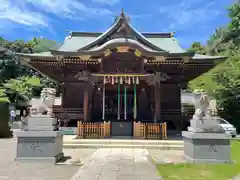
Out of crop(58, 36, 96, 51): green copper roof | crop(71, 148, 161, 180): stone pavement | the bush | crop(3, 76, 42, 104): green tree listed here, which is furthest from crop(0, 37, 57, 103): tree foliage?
crop(71, 148, 161, 180): stone pavement

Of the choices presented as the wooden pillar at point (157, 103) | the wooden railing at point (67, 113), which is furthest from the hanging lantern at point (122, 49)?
the wooden railing at point (67, 113)

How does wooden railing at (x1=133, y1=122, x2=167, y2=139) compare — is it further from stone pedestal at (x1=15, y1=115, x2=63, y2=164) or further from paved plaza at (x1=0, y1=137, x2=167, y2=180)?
stone pedestal at (x1=15, y1=115, x2=63, y2=164)

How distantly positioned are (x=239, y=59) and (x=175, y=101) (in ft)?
29.1

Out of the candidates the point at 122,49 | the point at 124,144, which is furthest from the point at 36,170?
the point at 122,49

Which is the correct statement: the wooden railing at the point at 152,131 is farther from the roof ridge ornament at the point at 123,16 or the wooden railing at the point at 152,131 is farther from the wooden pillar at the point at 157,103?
the roof ridge ornament at the point at 123,16

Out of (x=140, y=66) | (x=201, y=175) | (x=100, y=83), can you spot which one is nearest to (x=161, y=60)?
(x=140, y=66)

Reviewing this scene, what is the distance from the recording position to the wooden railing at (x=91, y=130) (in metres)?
11.5

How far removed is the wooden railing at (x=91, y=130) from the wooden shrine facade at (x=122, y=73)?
0.87 metres

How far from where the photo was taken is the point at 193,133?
656 cm

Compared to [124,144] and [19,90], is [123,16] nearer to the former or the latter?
[124,144]

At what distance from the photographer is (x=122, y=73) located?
40.1 ft

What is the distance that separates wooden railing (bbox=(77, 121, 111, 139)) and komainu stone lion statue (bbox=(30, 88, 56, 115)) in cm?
478

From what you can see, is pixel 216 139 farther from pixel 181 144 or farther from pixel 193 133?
pixel 181 144

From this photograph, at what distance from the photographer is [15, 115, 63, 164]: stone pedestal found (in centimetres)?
649
